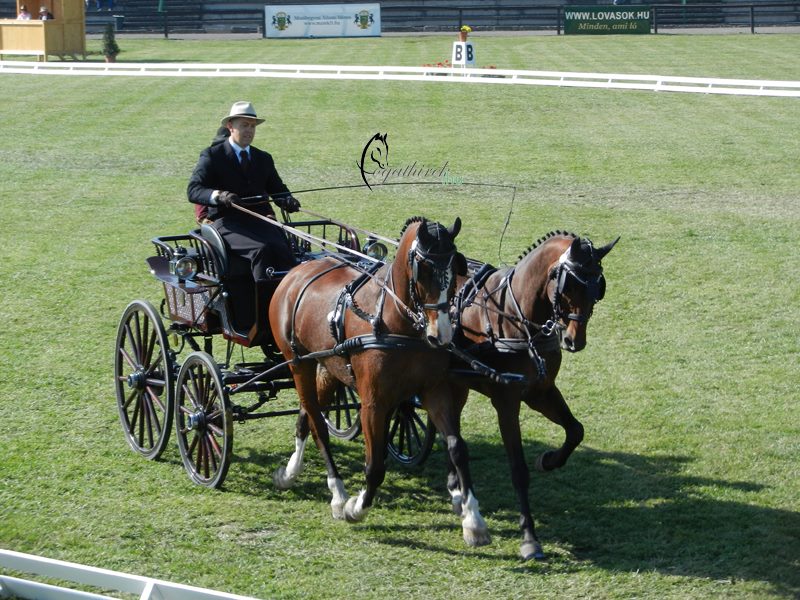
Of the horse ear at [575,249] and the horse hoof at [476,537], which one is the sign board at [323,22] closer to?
the horse ear at [575,249]

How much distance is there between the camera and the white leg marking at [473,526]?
658 cm

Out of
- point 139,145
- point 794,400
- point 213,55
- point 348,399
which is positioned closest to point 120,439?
point 348,399

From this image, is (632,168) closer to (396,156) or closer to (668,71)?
(396,156)

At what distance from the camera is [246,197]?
838 cm

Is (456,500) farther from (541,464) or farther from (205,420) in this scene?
(205,420)

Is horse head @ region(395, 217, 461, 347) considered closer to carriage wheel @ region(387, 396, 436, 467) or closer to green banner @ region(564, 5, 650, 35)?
carriage wheel @ region(387, 396, 436, 467)

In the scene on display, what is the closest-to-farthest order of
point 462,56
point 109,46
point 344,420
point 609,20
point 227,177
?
point 227,177
point 344,420
point 462,56
point 109,46
point 609,20

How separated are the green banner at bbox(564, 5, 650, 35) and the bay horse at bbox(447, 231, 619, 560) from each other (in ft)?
125

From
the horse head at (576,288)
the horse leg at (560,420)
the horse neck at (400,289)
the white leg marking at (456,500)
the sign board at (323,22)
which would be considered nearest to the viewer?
the horse neck at (400,289)

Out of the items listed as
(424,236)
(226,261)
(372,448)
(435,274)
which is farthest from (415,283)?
(226,261)

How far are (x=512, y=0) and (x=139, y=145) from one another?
29768mm

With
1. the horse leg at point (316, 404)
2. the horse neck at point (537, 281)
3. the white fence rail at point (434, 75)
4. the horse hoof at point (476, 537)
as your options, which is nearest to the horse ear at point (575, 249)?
the horse neck at point (537, 281)

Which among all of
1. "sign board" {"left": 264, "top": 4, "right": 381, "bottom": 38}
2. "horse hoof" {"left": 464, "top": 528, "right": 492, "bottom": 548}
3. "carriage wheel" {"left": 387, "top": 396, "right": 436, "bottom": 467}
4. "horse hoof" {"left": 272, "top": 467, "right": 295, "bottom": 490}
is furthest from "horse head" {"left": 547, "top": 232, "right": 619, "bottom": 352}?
"sign board" {"left": 264, "top": 4, "right": 381, "bottom": 38}

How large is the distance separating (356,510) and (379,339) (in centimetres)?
105
